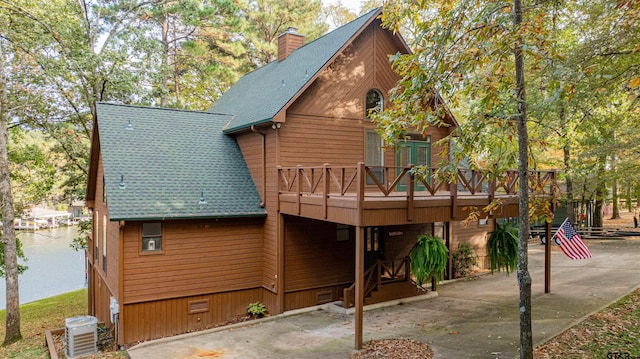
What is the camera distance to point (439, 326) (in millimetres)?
9625

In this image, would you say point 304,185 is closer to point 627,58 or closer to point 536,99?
point 536,99

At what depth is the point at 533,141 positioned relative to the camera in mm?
6957

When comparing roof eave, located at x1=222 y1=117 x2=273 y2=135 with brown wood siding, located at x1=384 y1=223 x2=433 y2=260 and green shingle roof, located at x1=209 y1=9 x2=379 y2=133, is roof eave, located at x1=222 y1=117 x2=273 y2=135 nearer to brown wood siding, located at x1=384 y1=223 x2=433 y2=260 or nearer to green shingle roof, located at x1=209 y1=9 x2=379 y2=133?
green shingle roof, located at x1=209 y1=9 x2=379 y2=133

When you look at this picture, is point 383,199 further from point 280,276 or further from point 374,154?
point 374,154

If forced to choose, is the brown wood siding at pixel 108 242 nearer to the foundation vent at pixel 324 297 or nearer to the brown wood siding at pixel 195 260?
the brown wood siding at pixel 195 260

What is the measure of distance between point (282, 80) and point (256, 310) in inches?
284

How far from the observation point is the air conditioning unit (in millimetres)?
10258

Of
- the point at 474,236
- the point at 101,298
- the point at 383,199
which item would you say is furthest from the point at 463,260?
the point at 101,298

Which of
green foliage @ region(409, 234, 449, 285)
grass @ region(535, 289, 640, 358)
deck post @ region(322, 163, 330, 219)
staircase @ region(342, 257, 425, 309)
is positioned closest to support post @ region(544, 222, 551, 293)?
grass @ region(535, 289, 640, 358)

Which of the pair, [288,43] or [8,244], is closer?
[8,244]

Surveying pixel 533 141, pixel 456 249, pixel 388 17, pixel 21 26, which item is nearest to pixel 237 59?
pixel 21 26

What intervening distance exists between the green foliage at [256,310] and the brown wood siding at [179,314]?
0.15 meters

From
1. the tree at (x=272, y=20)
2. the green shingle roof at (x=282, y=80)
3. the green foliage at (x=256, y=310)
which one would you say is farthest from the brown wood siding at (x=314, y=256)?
the tree at (x=272, y=20)

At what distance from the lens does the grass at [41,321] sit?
40.0 feet
